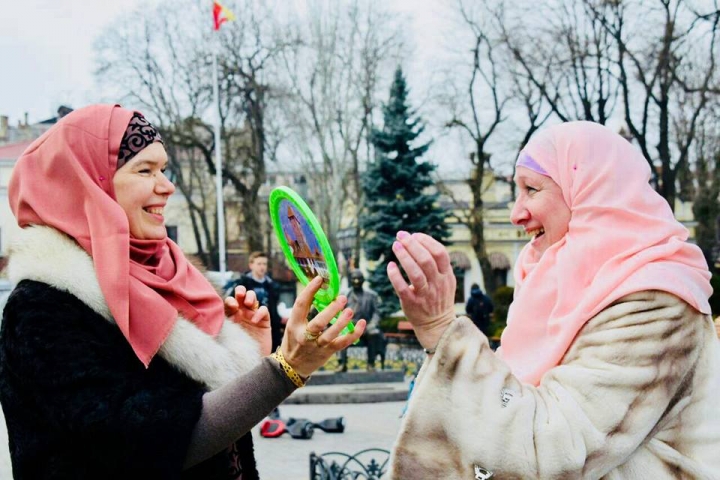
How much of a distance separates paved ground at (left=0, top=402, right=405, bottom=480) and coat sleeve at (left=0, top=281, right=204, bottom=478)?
5040mm

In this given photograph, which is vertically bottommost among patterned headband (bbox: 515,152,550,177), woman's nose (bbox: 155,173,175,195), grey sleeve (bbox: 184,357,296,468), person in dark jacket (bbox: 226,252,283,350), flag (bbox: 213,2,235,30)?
person in dark jacket (bbox: 226,252,283,350)

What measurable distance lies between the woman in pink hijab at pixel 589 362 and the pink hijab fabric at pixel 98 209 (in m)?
0.66

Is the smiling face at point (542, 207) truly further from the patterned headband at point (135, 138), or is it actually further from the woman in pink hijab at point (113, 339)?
the patterned headband at point (135, 138)

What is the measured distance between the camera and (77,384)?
6.66ft

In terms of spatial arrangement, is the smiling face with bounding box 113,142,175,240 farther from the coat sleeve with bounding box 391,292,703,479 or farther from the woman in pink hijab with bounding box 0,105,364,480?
the coat sleeve with bounding box 391,292,703,479

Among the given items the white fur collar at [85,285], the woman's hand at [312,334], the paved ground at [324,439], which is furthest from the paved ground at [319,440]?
the woman's hand at [312,334]

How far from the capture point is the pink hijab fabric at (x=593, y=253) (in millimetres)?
2197

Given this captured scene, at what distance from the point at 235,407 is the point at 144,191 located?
0.65m

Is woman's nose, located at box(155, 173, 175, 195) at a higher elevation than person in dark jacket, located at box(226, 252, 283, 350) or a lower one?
higher

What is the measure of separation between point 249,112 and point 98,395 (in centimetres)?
3381

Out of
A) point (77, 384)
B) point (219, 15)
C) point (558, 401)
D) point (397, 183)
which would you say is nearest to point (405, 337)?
point (397, 183)

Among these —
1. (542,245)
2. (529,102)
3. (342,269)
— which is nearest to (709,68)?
(529,102)

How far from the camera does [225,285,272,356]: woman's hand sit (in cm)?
282

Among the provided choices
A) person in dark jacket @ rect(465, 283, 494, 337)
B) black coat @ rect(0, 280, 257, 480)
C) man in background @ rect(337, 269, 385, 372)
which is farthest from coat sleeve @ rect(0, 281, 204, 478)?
person in dark jacket @ rect(465, 283, 494, 337)
